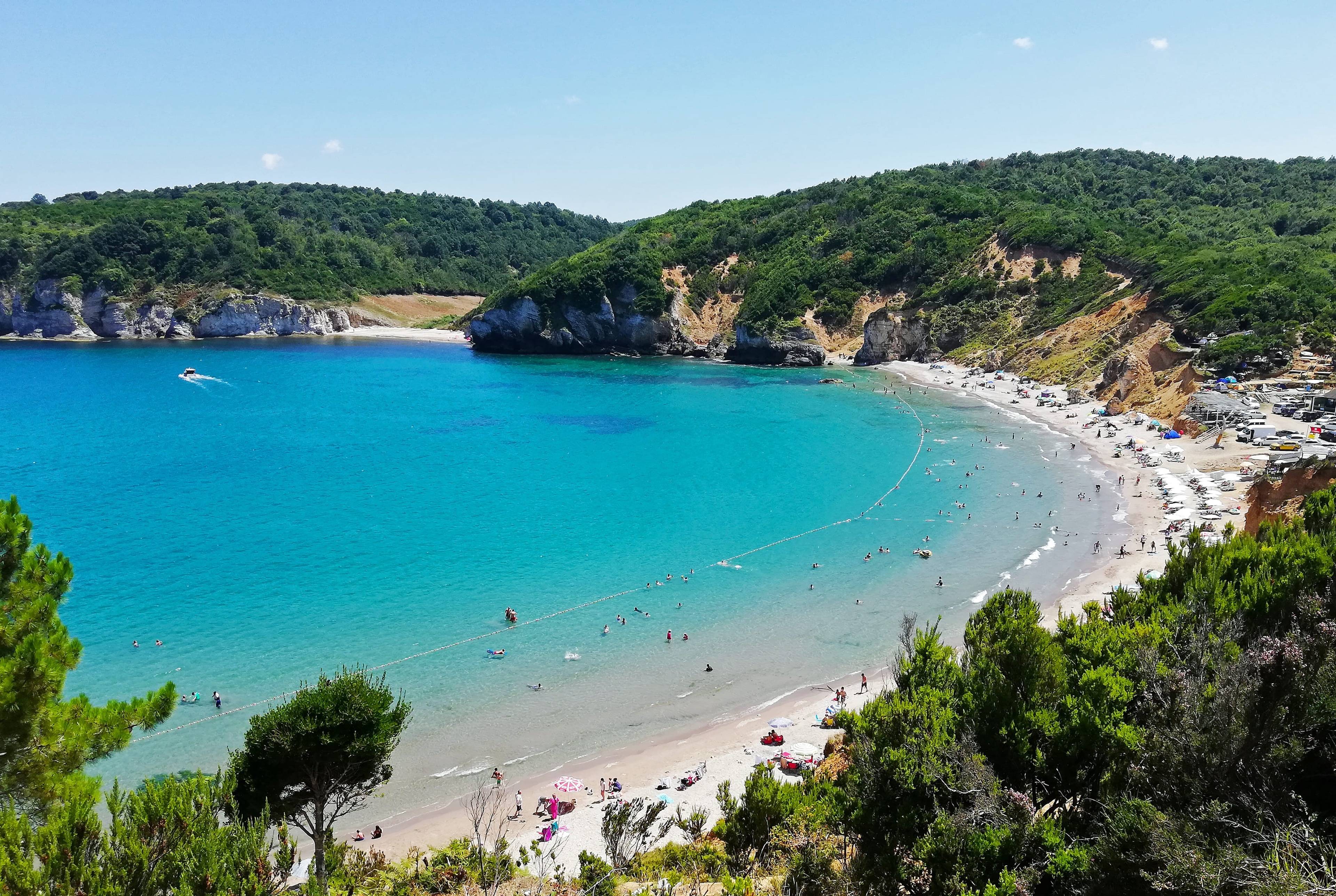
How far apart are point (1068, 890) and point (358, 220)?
20571 cm

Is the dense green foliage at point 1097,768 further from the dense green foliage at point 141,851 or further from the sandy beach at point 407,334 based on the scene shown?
the sandy beach at point 407,334

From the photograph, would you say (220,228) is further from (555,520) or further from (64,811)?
(64,811)

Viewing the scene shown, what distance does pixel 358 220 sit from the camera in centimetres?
19300

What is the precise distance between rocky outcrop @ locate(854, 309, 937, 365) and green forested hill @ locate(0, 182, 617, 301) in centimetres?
10369

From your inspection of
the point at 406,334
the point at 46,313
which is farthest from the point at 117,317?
the point at 406,334

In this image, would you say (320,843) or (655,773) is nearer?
(320,843)

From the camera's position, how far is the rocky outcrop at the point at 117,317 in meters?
135

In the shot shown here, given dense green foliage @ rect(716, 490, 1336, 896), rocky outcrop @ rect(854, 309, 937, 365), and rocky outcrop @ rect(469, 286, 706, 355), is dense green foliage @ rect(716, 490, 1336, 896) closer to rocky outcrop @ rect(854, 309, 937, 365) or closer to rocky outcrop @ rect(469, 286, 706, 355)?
rocky outcrop @ rect(854, 309, 937, 365)

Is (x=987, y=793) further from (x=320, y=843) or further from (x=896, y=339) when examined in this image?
(x=896, y=339)

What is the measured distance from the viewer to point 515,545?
43.8 meters

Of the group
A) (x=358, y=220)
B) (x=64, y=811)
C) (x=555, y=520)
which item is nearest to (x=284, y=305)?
(x=358, y=220)

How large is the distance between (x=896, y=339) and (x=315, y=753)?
9893 centimetres

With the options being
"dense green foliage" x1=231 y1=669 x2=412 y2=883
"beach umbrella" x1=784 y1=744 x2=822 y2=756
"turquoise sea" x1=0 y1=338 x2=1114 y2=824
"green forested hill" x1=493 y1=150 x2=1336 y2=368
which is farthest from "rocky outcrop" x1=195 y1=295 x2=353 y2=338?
"dense green foliage" x1=231 y1=669 x2=412 y2=883

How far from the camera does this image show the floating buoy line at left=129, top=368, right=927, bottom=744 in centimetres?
2745
